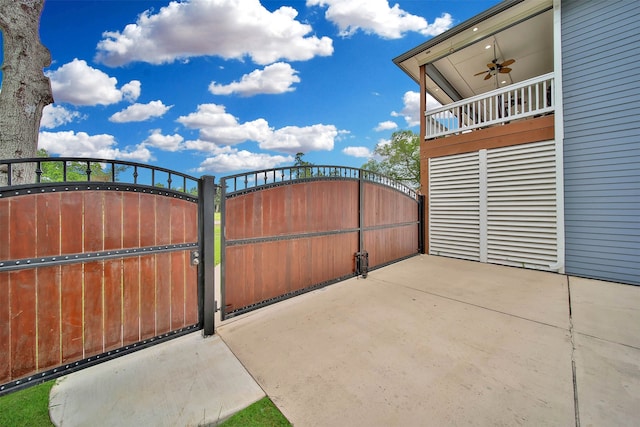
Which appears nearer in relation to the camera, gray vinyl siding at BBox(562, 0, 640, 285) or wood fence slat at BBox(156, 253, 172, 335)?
wood fence slat at BBox(156, 253, 172, 335)

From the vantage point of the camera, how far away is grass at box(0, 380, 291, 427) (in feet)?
4.97

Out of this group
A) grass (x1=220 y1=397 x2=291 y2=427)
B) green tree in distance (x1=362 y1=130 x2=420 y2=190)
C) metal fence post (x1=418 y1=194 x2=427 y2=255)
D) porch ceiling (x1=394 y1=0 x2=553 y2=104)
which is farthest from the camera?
green tree in distance (x1=362 y1=130 x2=420 y2=190)

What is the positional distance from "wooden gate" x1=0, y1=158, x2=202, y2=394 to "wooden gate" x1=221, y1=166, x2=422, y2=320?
0.51 meters

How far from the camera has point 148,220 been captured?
7.80 feet

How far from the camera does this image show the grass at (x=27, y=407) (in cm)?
153

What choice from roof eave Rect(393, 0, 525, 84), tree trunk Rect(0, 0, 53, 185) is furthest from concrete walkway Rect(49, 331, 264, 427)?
roof eave Rect(393, 0, 525, 84)

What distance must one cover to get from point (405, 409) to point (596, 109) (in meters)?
5.91

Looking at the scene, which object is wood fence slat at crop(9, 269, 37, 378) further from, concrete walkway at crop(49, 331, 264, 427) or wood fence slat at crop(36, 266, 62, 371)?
concrete walkway at crop(49, 331, 264, 427)

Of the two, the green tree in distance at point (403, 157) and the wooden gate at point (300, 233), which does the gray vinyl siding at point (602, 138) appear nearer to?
the wooden gate at point (300, 233)

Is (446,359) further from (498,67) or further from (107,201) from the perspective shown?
(498,67)

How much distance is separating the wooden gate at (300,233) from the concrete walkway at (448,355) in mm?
328

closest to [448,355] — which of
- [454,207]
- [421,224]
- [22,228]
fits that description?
[22,228]

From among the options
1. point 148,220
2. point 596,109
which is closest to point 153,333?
point 148,220

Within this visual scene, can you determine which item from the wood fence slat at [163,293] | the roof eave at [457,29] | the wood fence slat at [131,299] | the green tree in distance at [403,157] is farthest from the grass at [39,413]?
the green tree in distance at [403,157]
